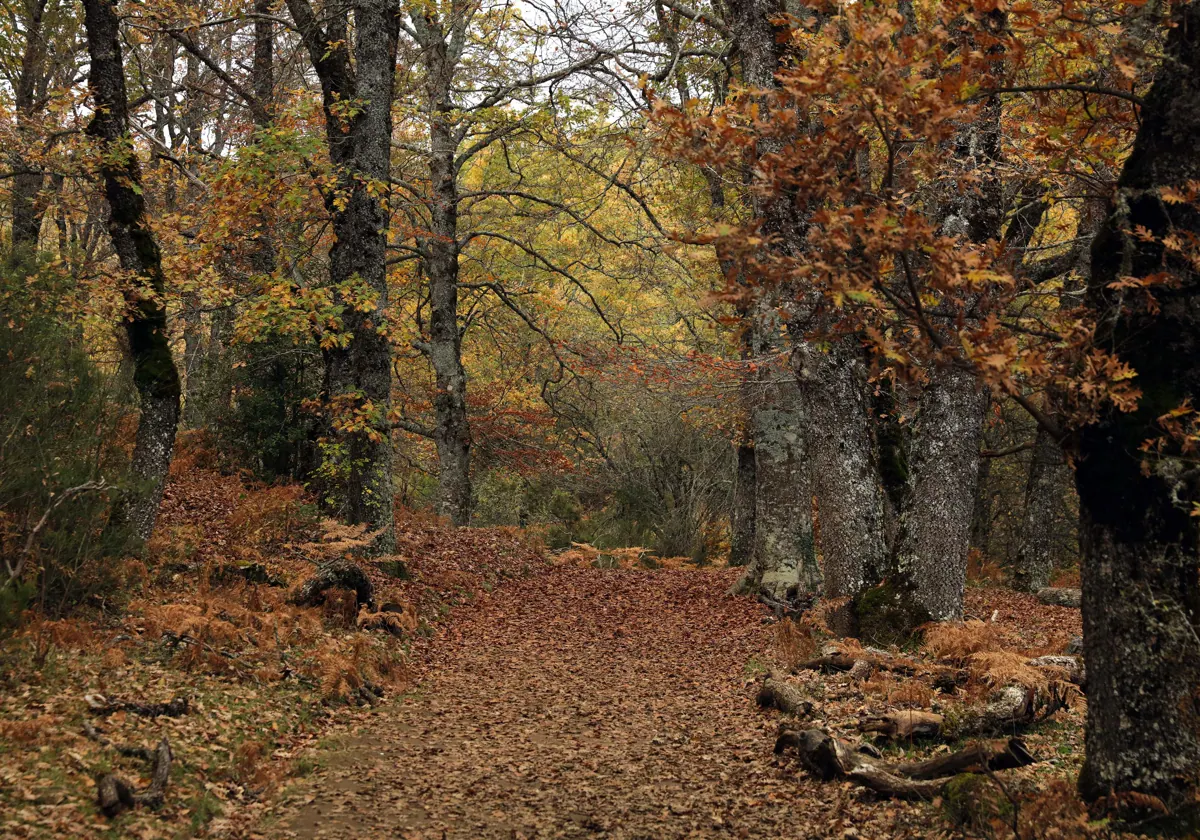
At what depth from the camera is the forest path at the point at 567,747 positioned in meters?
5.44

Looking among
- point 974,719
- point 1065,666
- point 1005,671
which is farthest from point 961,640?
point 974,719

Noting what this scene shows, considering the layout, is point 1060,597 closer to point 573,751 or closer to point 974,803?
point 573,751

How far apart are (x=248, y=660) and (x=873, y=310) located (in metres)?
5.84

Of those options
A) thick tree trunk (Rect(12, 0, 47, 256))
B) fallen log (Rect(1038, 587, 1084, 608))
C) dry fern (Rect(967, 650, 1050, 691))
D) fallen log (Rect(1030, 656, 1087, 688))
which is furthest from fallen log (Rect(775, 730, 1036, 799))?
thick tree trunk (Rect(12, 0, 47, 256))

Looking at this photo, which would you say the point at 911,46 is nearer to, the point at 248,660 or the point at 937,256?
the point at 937,256

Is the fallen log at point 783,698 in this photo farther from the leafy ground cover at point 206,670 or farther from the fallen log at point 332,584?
the fallen log at point 332,584

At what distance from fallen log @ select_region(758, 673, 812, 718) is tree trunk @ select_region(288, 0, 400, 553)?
5.52 meters

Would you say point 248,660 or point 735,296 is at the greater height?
point 735,296

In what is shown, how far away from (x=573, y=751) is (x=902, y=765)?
8.12 ft

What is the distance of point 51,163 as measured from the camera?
40.1ft

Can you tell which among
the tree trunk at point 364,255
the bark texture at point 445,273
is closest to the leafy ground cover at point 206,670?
the tree trunk at point 364,255

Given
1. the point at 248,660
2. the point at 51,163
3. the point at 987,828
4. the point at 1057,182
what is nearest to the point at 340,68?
the point at 51,163

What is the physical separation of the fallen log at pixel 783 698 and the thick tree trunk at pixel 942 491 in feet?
6.55

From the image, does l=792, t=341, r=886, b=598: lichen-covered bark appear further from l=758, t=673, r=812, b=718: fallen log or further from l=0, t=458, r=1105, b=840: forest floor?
l=758, t=673, r=812, b=718: fallen log
